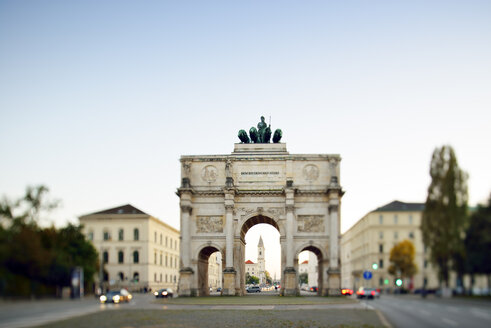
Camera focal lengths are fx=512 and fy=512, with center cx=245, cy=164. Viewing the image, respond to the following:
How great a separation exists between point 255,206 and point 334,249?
44.8 ft

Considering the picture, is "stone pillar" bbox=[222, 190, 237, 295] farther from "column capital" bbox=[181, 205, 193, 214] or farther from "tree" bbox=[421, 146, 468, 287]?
"tree" bbox=[421, 146, 468, 287]

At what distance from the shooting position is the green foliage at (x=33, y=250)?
583cm

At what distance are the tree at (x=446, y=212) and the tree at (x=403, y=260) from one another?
0.42m

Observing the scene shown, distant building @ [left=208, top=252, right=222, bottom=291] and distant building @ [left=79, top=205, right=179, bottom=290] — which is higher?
distant building @ [left=79, top=205, right=179, bottom=290]

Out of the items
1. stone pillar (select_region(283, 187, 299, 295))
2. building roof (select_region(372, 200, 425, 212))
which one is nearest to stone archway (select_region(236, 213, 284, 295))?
stone pillar (select_region(283, 187, 299, 295))

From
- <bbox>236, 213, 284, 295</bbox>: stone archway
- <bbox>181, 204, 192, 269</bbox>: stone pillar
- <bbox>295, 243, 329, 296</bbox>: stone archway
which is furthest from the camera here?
<bbox>236, 213, 284, 295</bbox>: stone archway

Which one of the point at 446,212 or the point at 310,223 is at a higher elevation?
the point at 446,212

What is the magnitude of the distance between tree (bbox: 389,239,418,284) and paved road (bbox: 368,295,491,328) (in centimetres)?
44

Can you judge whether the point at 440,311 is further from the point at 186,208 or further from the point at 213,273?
the point at 213,273

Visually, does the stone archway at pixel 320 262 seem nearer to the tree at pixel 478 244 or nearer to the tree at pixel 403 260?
the tree at pixel 403 260

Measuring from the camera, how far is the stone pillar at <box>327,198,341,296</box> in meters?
73.8

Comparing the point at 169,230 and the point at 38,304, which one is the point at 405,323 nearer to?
the point at 38,304

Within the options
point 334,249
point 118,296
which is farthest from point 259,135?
point 118,296

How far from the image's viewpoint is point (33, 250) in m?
6.29
